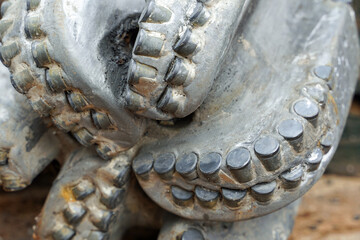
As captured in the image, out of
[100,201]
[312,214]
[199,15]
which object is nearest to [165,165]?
[100,201]

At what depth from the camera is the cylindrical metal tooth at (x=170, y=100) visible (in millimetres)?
669

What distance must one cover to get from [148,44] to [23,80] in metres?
0.20

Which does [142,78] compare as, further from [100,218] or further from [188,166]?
[100,218]

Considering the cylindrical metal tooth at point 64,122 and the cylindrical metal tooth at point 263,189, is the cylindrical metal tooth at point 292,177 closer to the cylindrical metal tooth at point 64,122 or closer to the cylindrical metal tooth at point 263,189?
the cylindrical metal tooth at point 263,189

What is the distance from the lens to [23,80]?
69 centimetres

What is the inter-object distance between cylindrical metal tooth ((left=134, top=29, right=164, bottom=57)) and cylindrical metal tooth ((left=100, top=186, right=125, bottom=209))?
0.29 m

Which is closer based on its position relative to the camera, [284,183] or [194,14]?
[194,14]

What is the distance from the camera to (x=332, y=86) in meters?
0.83

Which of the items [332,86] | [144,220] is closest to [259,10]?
[332,86]

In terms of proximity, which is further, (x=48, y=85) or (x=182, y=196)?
(x=182, y=196)

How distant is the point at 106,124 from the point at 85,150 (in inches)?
6.8

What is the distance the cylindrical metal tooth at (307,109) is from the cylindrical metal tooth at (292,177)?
83 mm

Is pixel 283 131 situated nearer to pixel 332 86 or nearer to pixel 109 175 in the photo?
pixel 332 86

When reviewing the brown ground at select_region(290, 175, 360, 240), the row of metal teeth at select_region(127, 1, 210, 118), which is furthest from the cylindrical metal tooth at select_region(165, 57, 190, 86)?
the brown ground at select_region(290, 175, 360, 240)
